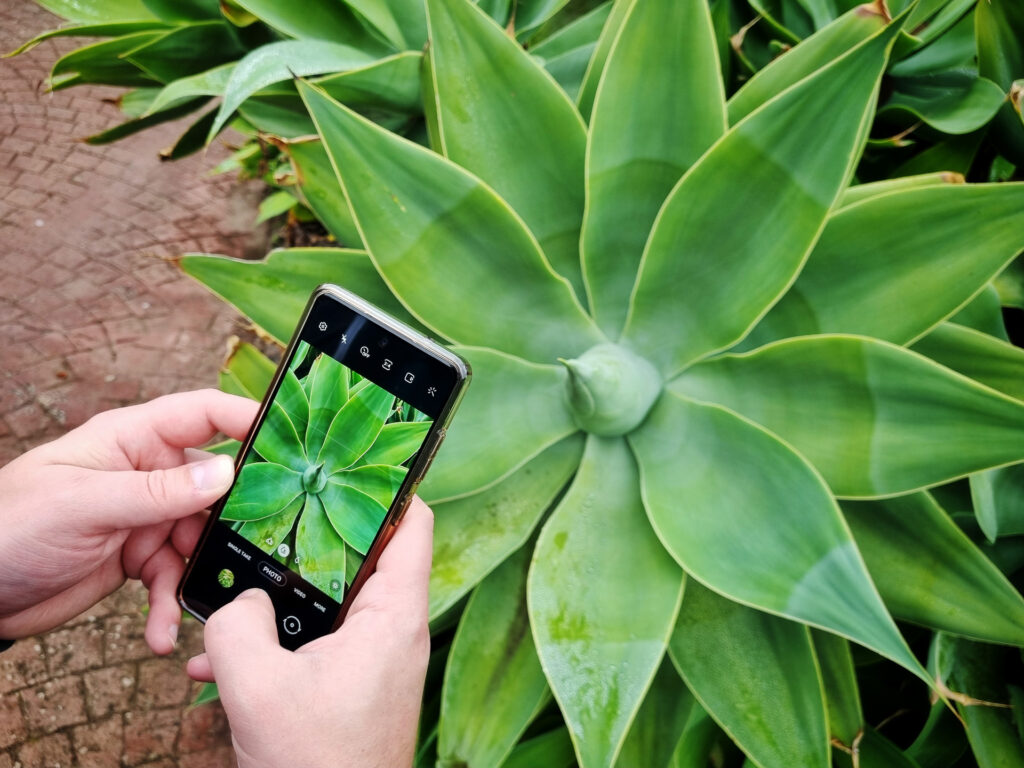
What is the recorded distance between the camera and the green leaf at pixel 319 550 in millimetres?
958

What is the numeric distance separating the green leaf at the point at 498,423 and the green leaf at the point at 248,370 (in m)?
0.36

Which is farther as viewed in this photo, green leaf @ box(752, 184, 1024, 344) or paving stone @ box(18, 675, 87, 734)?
paving stone @ box(18, 675, 87, 734)

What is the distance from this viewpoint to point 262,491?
0.99 metres

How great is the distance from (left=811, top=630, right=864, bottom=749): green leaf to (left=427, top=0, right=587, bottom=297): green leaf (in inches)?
23.4

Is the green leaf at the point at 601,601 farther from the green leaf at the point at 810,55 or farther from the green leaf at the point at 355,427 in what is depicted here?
the green leaf at the point at 810,55

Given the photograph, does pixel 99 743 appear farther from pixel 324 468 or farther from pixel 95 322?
pixel 324 468

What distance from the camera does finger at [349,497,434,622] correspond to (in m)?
0.86

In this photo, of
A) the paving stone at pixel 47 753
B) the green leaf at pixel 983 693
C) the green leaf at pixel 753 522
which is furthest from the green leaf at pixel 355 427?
the paving stone at pixel 47 753

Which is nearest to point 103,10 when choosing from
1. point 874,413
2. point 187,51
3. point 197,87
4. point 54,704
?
point 187,51

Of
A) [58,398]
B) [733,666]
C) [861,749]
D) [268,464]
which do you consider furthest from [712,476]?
[58,398]

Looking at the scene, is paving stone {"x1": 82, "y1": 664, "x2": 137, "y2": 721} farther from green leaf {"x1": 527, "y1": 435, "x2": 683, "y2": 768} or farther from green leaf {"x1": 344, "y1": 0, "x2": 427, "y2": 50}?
green leaf {"x1": 344, "y1": 0, "x2": 427, "y2": 50}

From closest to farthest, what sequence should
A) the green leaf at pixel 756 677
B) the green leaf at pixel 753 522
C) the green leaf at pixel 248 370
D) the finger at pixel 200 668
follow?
the green leaf at pixel 753 522, the green leaf at pixel 756 677, the finger at pixel 200 668, the green leaf at pixel 248 370

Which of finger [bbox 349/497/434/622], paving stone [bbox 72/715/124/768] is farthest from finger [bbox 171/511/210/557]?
paving stone [bbox 72/715/124/768]

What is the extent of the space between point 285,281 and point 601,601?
56 cm
